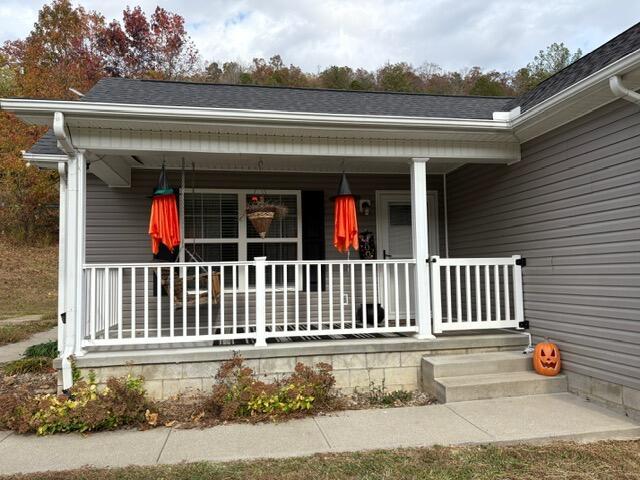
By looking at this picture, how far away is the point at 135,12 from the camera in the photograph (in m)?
21.0

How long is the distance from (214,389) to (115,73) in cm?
1921

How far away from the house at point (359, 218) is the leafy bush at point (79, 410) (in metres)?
0.31

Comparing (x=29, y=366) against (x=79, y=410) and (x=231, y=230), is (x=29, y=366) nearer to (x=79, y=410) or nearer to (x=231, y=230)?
(x=79, y=410)

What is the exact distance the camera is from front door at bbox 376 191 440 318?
259 inches

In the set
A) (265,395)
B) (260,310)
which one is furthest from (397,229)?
(265,395)

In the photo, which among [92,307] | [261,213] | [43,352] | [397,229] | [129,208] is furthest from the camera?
[397,229]

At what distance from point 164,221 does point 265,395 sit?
210 cm

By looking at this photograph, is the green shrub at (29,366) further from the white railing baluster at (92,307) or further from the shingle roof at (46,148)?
the shingle roof at (46,148)

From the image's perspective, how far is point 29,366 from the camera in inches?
210

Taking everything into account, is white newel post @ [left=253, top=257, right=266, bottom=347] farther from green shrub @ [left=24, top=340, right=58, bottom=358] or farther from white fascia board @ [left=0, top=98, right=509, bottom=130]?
green shrub @ [left=24, top=340, right=58, bottom=358]

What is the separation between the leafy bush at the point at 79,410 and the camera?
3609 millimetres

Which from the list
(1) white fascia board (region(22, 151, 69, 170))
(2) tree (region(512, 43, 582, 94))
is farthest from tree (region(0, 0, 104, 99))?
(2) tree (region(512, 43, 582, 94))

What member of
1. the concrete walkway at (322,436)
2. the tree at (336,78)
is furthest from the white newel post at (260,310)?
the tree at (336,78)

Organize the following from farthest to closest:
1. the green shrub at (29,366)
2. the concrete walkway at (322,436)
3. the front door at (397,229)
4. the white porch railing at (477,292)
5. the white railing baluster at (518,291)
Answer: the front door at (397,229)
the green shrub at (29,366)
the white railing baluster at (518,291)
the white porch railing at (477,292)
the concrete walkway at (322,436)
